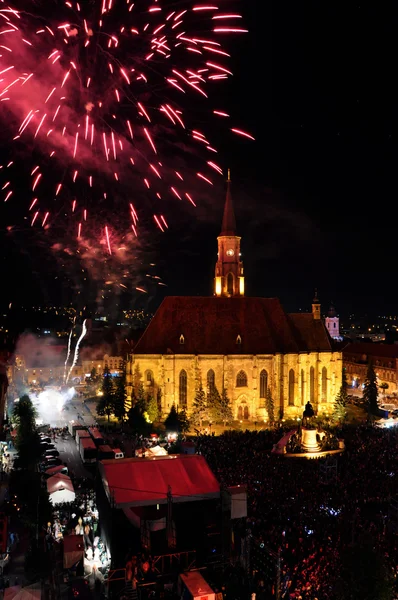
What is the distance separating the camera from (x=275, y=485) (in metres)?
26.4

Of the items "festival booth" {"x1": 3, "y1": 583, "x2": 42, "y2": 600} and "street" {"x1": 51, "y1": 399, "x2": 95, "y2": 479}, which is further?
"street" {"x1": 51, "y1": 399, "x2": 95, "y2": 479}

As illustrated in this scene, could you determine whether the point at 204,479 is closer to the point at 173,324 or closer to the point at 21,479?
the point at 21,479

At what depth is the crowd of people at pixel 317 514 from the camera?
16922 millimetres

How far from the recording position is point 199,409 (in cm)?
5019

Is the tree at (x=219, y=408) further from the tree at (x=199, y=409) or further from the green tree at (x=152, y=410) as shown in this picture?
the green tree at (x=152, y=410)

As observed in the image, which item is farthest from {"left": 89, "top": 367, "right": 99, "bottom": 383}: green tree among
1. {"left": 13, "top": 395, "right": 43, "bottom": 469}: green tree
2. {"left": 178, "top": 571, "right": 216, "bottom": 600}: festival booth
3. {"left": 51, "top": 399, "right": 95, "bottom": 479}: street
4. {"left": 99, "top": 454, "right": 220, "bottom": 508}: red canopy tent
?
{"left": 178, "top": 571, "right": 216, "bottom": 600}: festival booth

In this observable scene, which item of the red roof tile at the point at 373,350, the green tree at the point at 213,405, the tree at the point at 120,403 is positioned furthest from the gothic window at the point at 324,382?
the red roof tile at the point at 373,350

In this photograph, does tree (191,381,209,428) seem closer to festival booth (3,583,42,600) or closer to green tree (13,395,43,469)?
green tree (13,395,43,469)

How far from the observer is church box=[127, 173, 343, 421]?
53969 millimetres

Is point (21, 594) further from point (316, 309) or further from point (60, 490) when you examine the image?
point (316, 309)

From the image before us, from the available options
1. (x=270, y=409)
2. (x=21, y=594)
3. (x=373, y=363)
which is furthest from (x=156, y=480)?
(x=373, y=363)

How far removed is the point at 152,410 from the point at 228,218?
26.0m

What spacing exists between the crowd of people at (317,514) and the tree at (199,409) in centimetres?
1176

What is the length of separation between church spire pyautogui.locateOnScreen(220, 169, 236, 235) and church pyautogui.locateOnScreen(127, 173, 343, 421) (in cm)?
836
